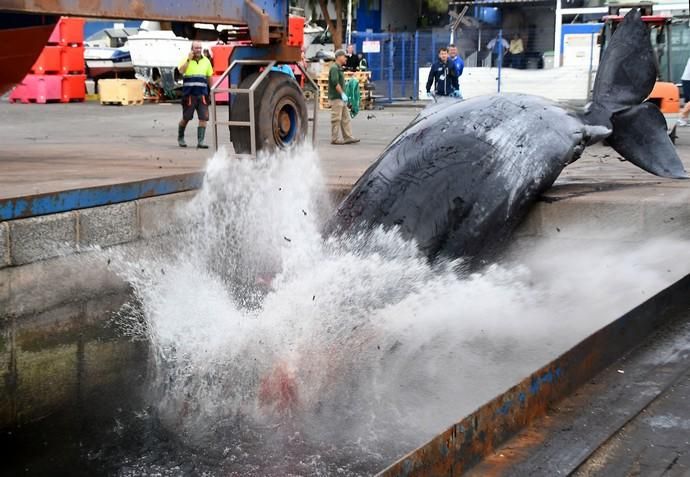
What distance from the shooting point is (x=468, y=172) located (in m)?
6.88

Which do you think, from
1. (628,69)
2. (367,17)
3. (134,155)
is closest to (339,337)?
(628,69)

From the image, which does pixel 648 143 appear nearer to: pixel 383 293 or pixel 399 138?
pixel 399 138

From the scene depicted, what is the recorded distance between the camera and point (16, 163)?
1030 cm

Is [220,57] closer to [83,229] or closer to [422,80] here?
[422,80]

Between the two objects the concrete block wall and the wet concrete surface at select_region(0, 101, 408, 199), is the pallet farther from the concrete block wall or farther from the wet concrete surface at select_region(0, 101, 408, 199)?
the concrete block wall

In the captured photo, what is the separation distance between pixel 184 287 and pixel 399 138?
87.2 inches

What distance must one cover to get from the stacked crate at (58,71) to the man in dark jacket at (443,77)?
12804 millimetres

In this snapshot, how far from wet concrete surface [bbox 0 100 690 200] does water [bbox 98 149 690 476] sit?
95 centimetres

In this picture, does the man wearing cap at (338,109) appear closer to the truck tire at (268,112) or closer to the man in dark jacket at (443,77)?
the man in dark jacket at (443,77)

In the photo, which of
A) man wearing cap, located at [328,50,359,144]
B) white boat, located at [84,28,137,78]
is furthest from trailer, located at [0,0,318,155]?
white boat, located at [84,28,137,78]

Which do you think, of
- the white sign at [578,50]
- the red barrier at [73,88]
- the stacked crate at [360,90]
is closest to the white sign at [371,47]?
the stacked crate at [360,90]

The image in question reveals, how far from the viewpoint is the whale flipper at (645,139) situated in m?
8.70

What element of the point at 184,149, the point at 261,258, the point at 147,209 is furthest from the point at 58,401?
the point at 184,149

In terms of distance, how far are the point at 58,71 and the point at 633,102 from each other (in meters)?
21.4
